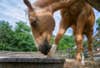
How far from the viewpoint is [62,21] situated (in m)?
3.16

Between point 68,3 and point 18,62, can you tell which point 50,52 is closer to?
point 18,62

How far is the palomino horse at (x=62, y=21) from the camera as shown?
2038 mm

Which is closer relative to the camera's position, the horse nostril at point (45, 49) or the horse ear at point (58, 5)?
the horse nostril at point (45, 49)

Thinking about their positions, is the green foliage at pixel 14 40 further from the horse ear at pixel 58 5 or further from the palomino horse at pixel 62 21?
the horse ear at pixel 58 5

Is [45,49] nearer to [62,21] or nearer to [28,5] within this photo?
[28,5]

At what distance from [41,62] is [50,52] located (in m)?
0.44

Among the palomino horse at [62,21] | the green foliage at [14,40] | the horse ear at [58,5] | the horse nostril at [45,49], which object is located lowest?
the green foliage at [14,40]

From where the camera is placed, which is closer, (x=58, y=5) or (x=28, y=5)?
Answer: (x=28, y=5)

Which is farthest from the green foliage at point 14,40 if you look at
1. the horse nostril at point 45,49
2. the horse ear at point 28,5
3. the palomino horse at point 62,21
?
the horse nostril at point 45,49

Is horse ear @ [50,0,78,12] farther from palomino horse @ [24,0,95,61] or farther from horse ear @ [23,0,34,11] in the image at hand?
horse ear @ [23,0,34,11]

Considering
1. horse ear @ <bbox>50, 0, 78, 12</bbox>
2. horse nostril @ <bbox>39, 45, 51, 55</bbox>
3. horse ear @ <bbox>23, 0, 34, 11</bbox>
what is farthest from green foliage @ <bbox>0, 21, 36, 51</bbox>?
horse nostril @ <bbox>39, 45, 51, 55</bbox>

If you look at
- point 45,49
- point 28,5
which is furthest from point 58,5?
point 45,49

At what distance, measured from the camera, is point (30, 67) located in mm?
1475

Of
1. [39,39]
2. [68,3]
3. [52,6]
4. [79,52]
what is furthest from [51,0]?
[79,52]
